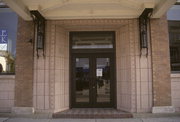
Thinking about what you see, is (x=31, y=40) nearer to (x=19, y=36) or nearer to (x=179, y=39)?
(x=19, y=36)

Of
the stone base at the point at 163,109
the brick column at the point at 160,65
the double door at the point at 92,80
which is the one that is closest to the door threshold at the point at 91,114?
the double door at the point at 92,80

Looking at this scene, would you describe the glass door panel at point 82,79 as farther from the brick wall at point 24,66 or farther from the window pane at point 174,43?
the window pane at point 174,43

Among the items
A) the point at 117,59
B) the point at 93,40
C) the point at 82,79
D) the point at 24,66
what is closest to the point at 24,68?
the point at 24,66

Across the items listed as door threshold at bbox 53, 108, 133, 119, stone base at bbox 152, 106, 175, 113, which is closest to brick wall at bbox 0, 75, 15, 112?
door threshold at bbox 53, 108, 133, 119

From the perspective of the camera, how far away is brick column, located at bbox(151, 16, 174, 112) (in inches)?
295

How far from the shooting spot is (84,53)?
872cm

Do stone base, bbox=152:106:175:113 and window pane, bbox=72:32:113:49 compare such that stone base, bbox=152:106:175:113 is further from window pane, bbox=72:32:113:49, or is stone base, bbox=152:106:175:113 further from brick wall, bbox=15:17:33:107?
brick wall, bbox=15:17:33:107

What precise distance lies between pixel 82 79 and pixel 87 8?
320 cm

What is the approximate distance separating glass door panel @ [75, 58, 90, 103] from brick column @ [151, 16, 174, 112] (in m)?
2.88

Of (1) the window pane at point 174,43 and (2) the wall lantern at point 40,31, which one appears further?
(1) the window pane at point 174,43

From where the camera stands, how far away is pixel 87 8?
23.6 ft

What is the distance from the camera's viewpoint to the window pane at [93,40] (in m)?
8.66

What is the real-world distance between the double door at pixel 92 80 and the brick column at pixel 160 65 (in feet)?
6.15

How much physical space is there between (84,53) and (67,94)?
1988mm
